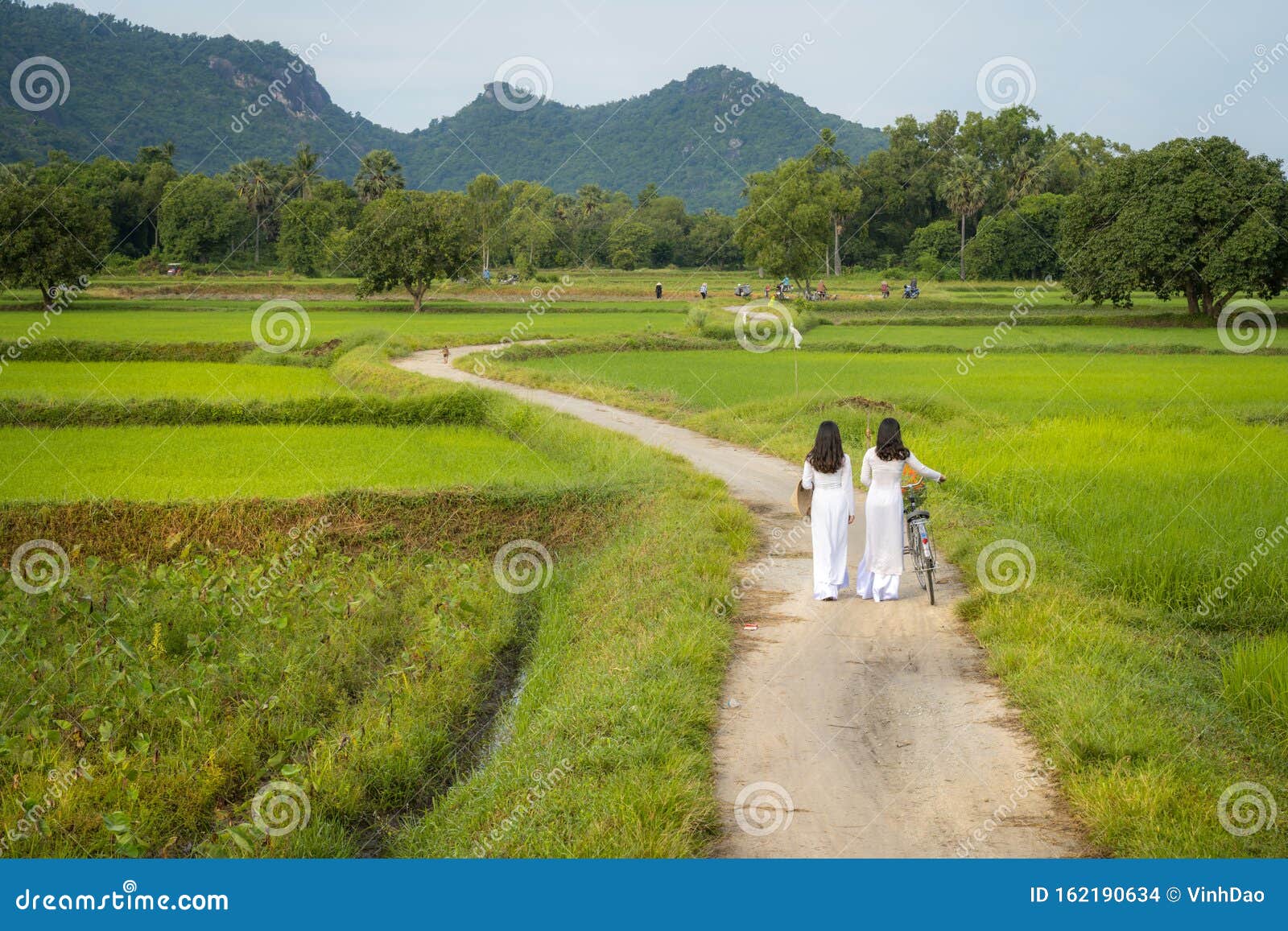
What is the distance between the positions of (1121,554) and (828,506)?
256 centimetres

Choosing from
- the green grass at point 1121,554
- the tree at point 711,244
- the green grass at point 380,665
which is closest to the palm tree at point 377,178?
the tree at point 711,244

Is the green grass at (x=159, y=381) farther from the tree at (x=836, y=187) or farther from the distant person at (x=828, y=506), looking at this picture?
the tree at (x=836, y=187)

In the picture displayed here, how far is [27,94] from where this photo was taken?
49.4 ft

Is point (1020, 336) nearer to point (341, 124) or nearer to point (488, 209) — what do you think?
point (488, 209)

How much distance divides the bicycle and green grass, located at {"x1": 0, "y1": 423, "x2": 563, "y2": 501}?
4874 mm

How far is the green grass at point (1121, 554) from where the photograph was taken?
16.1ft

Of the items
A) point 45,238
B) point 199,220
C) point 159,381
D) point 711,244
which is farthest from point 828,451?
point 711,244

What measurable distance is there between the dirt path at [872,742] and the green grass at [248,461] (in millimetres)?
5408

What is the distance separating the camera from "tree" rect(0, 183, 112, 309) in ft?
119

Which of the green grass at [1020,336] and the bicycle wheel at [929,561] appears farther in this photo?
the green grass at [1020,336]

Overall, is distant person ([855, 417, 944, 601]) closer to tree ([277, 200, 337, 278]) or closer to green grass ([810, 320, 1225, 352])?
green grass ([810, 320, 1225, 352])

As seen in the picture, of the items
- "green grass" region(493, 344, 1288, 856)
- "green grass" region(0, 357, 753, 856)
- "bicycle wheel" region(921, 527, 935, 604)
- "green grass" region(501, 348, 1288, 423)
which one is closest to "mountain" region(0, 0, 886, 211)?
"green grass" region(501, 348, 1288, 423)

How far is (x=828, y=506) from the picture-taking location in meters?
7.79

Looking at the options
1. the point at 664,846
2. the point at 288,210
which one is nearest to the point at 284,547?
the point at 664,846
